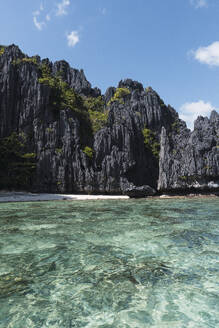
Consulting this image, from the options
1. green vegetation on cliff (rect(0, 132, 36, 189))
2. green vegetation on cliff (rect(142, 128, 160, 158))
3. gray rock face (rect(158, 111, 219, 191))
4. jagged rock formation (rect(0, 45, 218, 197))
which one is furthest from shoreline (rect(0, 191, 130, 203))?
green vegetation on cliff (rect(142, 128, 160, 158))

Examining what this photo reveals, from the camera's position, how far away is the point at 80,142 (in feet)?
227

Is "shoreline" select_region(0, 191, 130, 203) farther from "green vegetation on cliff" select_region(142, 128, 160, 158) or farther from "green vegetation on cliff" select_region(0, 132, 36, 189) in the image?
"green vegetation on cliff" select_region(142, 128, 160, 158)

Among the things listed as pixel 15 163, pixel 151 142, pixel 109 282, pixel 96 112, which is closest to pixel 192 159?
pixel 151 142

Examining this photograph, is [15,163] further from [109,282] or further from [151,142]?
[109,282]

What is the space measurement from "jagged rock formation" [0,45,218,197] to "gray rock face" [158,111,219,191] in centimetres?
28

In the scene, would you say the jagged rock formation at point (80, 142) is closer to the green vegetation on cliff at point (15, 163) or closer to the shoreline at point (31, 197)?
the green vegetation on cliff at point (15, 163)

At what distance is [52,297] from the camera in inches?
221

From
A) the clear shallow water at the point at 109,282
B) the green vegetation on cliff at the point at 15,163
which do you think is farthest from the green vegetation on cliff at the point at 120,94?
the clear shallow water at the point at 109,282

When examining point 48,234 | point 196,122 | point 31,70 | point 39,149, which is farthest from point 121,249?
point 31,70

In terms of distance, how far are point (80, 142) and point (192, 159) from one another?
36.5 metres

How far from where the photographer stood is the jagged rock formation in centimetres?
6138

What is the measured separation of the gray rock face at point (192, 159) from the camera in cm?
6069

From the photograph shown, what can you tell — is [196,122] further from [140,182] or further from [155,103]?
[140,182]

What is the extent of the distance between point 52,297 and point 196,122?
78460mm
